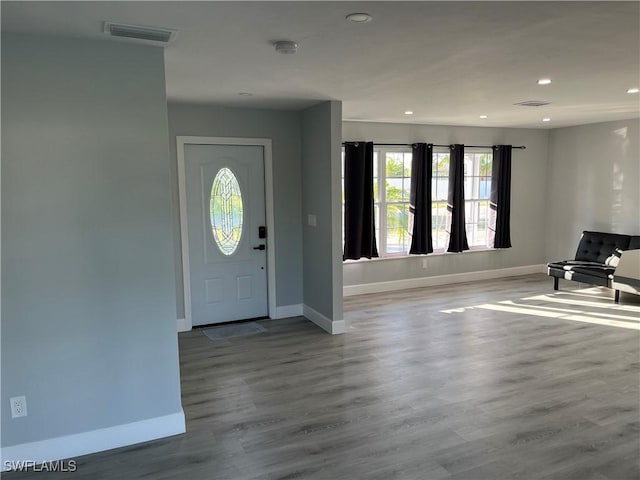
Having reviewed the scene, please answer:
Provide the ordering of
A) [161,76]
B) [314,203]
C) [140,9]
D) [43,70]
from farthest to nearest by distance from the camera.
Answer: [314,203] < [161,76] < [43,70] < [140,9]

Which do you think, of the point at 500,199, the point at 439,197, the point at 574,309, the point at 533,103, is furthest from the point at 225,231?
the point at 500,199

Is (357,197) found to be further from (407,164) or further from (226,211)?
(226,211)

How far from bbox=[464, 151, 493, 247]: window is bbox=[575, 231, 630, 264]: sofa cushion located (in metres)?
1.37

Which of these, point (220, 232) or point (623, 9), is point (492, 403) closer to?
point (623, 9)

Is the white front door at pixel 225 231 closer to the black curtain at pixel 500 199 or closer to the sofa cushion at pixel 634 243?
the black curtain at pixel 500 199

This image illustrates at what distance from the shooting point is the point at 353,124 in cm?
632

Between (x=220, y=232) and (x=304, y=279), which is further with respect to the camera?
(x=304, y=279)

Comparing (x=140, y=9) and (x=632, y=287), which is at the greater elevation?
(x=140, y=9)

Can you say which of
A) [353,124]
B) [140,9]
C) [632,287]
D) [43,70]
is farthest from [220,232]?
A: [632,287]

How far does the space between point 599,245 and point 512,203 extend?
1.45 metres

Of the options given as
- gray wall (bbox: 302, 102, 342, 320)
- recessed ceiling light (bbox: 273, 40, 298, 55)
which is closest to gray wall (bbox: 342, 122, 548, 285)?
gray wall (bbox: 302, 102, 342, 320)

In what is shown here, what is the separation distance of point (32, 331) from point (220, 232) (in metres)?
2.71

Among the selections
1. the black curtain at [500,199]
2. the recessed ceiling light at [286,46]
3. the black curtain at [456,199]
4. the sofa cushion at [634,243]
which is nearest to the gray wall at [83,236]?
the recessed ceiling light at [286,46]

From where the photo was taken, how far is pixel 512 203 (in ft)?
25.2
